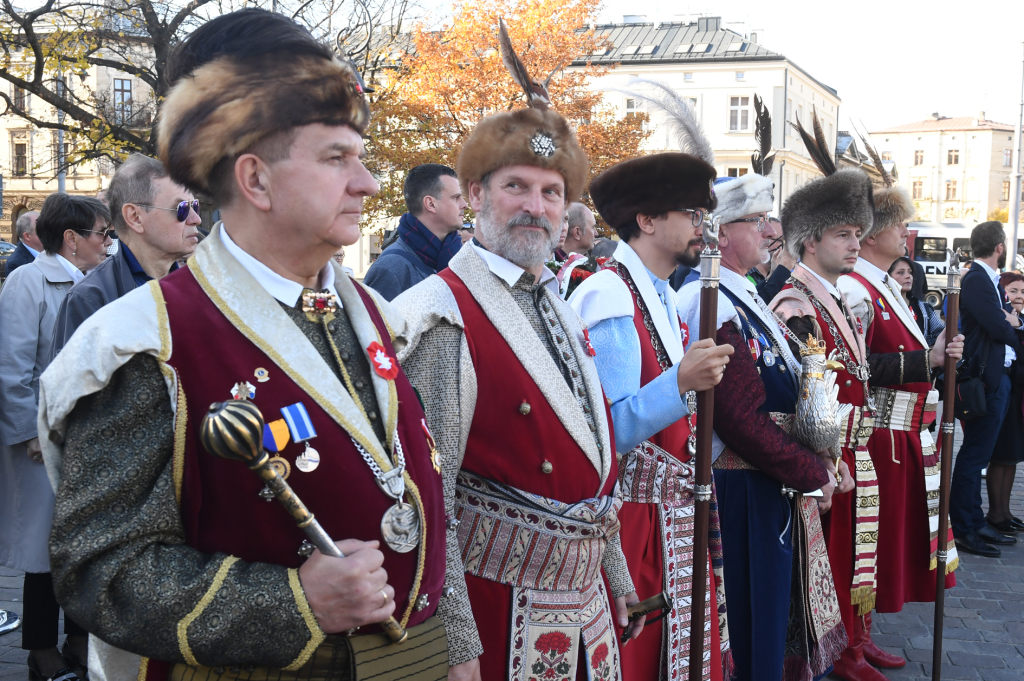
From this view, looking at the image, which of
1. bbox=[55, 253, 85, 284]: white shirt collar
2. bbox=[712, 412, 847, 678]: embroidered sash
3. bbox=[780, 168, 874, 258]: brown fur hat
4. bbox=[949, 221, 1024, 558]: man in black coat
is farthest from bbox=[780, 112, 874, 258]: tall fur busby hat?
bbox=[55, 253, 85, 284]: white shirt collar

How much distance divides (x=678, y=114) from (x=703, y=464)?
1671 millimetres

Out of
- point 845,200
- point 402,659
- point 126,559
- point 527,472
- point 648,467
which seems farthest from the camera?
point 845,200

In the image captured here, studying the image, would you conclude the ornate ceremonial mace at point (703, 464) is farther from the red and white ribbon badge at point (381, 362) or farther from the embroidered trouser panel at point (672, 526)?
the red and white ribbon badge at point (381, 362)

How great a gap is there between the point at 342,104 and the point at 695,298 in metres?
2.32

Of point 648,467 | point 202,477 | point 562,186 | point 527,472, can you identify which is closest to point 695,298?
point 648,467

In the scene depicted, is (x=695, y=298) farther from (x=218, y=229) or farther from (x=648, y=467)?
(x=218, y=229)

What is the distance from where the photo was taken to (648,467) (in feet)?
9.84

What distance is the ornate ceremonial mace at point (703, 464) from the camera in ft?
9.40

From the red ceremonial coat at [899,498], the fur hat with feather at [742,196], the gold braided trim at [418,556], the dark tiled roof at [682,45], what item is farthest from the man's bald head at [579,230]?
the dark tiled roof at [682,45]

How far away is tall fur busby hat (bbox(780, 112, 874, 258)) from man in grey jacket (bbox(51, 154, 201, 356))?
120 inches

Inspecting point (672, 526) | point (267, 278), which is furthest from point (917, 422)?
point (267, 278)

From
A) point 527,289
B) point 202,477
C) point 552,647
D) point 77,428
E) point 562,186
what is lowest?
point 552,647

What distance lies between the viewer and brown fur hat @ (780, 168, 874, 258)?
14.9 feet

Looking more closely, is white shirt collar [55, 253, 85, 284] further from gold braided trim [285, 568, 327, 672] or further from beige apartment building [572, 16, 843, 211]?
beige apartment building [572, 16, 843, 211]
